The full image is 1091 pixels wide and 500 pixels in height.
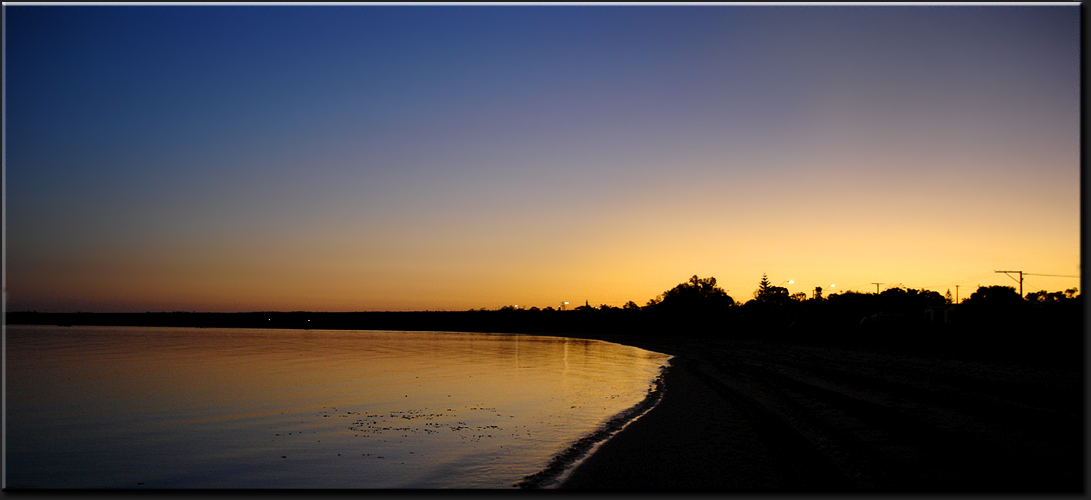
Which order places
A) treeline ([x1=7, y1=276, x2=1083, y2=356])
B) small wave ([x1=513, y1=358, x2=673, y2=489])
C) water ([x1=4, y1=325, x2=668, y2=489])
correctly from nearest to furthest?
small wave ([x1=513, y1=358, x2=673, y2=489]) < water ([x1=4, y1=325, x2=668, y2=489]) < treeline ([x1=7, y1=276, x2=1083, y2=356])

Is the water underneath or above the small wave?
underneath

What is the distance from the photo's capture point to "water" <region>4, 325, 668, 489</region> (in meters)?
11.1

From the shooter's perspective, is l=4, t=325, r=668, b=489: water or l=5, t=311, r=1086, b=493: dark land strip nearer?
l=5, t=311, r=1086, b=493: dark land strip

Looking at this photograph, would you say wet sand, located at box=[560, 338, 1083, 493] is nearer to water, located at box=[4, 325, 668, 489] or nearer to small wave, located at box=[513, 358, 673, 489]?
small wave, located at box=[513, 358, 673, 489]

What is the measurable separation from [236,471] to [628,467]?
275 inches

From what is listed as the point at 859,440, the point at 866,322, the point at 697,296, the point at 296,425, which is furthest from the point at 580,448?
the point at 697,296

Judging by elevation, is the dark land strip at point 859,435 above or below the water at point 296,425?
above

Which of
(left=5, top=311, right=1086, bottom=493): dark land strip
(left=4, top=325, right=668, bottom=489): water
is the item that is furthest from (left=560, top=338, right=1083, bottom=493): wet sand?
(left=4, top=325, right=668, bottom=489): water

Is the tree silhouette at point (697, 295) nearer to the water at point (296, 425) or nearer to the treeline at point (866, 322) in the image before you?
the treeline at point (866, 322)

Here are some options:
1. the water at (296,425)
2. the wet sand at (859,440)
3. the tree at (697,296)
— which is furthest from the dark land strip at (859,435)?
the tree at (697,296)

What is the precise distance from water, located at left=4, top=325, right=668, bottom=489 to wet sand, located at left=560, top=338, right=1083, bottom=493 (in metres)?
1.97

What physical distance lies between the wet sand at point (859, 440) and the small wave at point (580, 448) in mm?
292

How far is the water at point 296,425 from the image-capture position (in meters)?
11.1

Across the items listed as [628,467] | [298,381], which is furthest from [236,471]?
[298,381]
